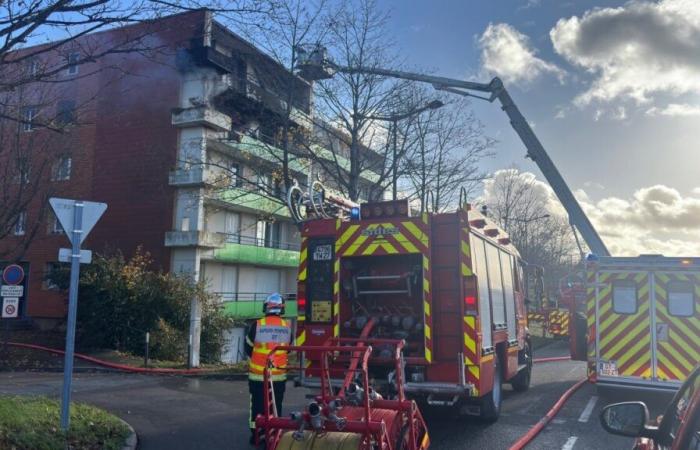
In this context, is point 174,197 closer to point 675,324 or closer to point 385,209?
point 385,209

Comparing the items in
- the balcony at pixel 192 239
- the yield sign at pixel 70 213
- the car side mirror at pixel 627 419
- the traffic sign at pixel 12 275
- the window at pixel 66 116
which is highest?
the balcony at pixel 192 239

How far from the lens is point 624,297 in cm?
1016

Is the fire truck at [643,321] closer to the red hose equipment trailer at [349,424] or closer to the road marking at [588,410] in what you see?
the road marking at [588,410]

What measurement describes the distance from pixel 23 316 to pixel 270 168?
750 inches

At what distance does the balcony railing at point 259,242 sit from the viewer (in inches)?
1192

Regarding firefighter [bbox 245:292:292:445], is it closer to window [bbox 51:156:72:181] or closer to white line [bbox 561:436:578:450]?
white line [bbox 561:436:578:450]

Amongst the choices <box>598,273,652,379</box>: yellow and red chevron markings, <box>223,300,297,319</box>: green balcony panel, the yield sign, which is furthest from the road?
<box>223,300,297,319</box>: green balcony panel

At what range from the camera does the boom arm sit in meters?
15.6

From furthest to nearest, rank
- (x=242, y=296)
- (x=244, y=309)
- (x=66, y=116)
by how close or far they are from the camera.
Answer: (x=242, y=296) → (x=244, y=309) → (x=66, y=116)

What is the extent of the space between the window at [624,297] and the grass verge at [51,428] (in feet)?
26.2

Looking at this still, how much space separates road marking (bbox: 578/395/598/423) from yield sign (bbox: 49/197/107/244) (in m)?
7.06

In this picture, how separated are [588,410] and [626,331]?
5.28ft

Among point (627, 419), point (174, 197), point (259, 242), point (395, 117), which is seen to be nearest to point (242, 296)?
point (259, 242)

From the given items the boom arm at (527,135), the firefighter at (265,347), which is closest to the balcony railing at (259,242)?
the boom arm at (527,135)
